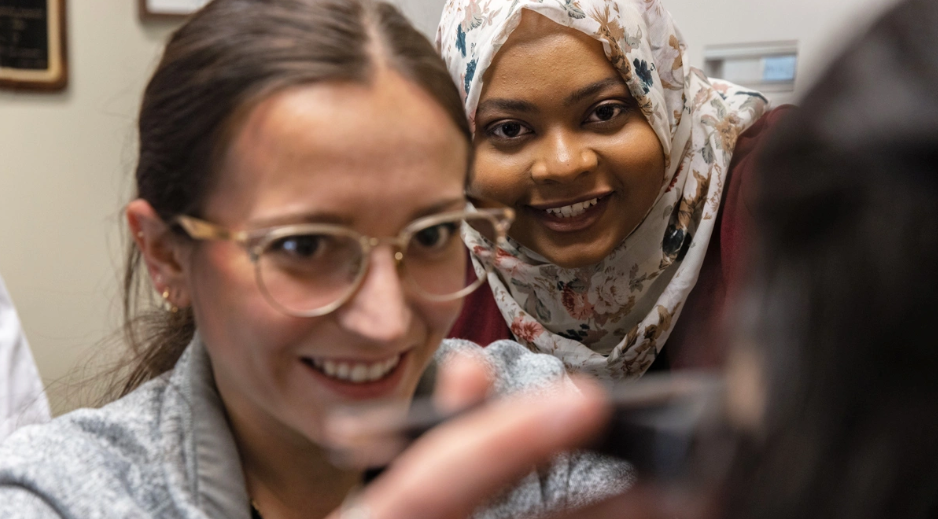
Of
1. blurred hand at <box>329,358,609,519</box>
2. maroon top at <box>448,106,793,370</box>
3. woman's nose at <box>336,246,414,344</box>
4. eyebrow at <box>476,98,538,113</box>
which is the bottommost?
maroon top at <box>448,106,793,370</box>

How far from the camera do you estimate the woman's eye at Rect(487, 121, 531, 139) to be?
1.30m

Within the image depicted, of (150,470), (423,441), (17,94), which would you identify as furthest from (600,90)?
(17,94)

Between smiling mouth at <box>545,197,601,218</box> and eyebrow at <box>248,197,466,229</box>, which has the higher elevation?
eyebrow at <box>248,197,466,229</box>

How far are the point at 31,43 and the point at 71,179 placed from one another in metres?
0.34

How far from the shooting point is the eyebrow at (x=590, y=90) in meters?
1.25

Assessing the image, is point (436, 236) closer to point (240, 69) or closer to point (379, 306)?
point (379, 306)

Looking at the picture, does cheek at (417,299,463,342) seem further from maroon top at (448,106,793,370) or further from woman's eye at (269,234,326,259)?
maroon top at (448,106,793,370)

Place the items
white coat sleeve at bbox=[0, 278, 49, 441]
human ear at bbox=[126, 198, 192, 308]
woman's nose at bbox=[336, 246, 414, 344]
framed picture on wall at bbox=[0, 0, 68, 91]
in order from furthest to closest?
1. framed picture on wall at bbox=[0, 0, 68, 91]
2. white coat sleeve at bbox=[0, 278, 49, 441]
3. human ear at bbox=[126, 198, 192, 308]
4. woman's nose at bbox=[336, 246, 414, 344]

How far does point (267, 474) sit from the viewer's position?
2.74 feet

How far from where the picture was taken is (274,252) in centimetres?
68

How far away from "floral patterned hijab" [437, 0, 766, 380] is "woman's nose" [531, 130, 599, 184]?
0.14m

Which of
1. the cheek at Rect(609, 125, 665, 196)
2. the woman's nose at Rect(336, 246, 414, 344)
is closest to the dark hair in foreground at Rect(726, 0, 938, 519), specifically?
the woman's nose at Rect(336, 246, 414, 344)

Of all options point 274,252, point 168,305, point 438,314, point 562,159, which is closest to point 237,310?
point 274,252

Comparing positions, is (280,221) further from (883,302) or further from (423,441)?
(883,302)
